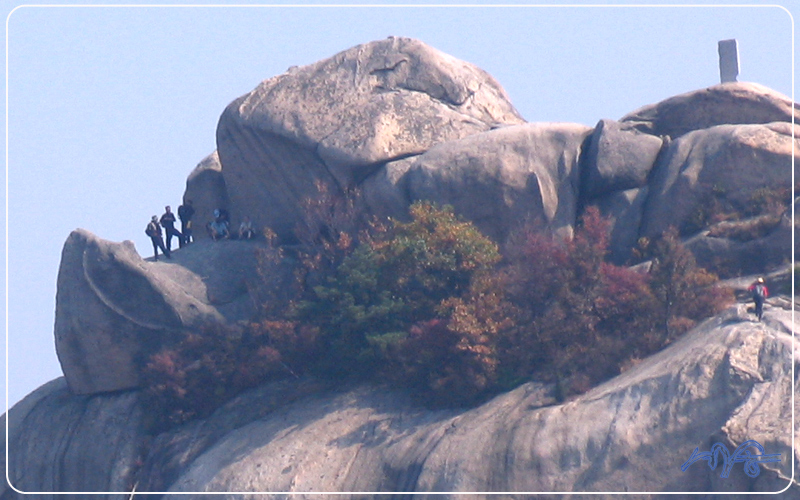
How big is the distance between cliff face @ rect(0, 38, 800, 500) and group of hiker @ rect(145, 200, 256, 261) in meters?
0.57

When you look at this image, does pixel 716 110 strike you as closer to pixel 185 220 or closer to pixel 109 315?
pixel 185 220

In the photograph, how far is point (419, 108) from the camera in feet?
124

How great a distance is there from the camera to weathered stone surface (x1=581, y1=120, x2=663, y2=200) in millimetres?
34938

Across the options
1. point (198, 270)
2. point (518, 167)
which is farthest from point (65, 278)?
point (518, 167)

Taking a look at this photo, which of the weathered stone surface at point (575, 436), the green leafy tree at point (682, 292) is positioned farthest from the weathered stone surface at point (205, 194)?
the green leafy tree at point (682, 292)

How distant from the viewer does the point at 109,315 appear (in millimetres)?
34344

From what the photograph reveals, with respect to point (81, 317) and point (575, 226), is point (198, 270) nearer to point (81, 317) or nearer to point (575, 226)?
point (81, 317)

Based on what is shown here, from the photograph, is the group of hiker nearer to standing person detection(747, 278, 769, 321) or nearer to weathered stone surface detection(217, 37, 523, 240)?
weathered stone surface detection(217, 37, 523, 240)

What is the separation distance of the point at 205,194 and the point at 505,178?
10876 millimetres

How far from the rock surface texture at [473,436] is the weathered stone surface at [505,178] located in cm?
569

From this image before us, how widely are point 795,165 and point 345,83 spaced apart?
12.9 m

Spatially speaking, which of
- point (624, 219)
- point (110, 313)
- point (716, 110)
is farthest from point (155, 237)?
point (716, 110)

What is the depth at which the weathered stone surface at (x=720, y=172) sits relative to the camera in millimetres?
33156

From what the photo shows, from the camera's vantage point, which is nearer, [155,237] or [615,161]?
[615,161]
